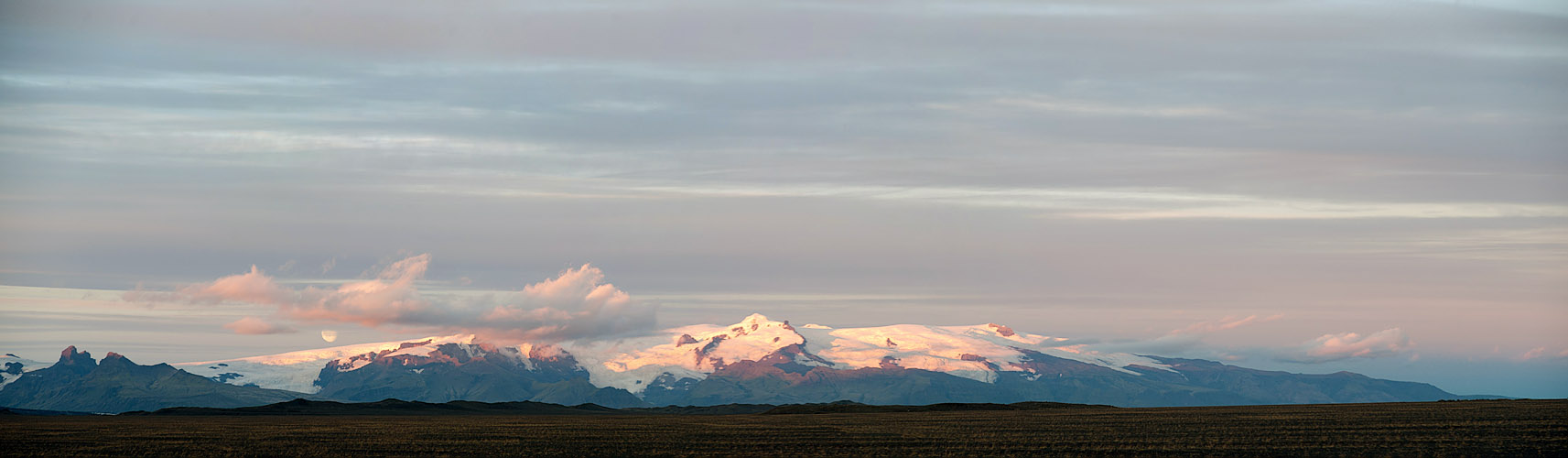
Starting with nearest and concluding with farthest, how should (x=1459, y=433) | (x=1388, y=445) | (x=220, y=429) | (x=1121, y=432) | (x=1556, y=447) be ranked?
1. (x=1556, y=447)
2. (x=1388, y=445)
3. (x=1459, y=433)
4. (x=1121, y=432)
5. (x=220, y=429)

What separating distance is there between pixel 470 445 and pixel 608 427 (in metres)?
30.0

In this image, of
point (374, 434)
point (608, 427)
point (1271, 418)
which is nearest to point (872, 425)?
point (608, 427)

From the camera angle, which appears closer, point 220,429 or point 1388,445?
point 1388,445

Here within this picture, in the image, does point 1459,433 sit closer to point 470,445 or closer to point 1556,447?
point 1556,447

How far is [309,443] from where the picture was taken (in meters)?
94.4

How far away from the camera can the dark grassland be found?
76.8m

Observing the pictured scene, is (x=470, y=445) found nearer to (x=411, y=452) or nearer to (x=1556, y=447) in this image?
(x=411, y=452)

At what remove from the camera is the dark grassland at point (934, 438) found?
76.8 m

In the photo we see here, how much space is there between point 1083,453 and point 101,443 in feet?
231

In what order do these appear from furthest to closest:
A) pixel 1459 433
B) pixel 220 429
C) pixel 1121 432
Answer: pixel 220 429 → pixel 1121 432 → pixel 1459 433

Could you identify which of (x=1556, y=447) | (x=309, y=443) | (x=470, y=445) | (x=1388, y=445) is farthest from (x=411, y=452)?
(x=1556, y=447)

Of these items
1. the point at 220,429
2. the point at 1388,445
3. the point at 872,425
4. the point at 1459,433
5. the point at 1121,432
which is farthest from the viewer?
the point at 220,429

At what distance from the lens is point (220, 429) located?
413 ft

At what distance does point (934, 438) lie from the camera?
300ft
